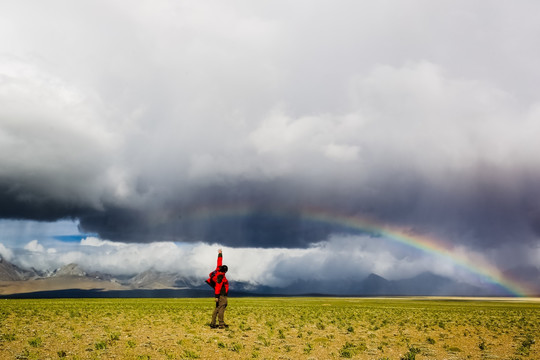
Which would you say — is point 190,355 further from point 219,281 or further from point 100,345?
point 219,281

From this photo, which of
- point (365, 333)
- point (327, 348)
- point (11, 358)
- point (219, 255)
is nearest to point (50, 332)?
point (11, 358)

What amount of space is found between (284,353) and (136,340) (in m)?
7.56

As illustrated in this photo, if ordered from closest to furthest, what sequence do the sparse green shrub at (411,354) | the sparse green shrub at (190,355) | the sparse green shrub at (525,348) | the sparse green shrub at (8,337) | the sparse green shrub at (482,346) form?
1. the sparse green shrub at (190,355)
2. the sparse green shrub at (411,354)
3. the sparse green shrub at (8,337)
4. the sparse green shrub at (525,348)
5. the sparse green shrub at (482,346)

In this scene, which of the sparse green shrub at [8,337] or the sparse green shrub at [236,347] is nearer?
the sparse green shrub at [236,347]

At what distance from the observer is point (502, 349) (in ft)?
70.8

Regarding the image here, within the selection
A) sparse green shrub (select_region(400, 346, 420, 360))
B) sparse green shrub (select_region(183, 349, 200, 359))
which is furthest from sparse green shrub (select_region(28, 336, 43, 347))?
sparse green shrub (select_region(400, 346, 420, 360))

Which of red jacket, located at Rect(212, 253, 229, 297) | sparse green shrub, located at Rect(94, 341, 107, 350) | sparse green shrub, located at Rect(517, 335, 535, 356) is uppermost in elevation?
red jacket, located at Rect(212, 253, 229, 297)

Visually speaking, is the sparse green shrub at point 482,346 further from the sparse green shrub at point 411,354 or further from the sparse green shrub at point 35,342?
the sparse green shrub at point 35,342

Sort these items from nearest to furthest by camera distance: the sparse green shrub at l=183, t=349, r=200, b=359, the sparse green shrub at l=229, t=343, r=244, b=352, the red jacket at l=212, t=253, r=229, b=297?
the sparse green shrub at l=183, t=349, r=200, b=359
the sparse green shrub at l=229, t=343, r=244, b=352
the red jacket at l=212, t=253, r=229, b=297

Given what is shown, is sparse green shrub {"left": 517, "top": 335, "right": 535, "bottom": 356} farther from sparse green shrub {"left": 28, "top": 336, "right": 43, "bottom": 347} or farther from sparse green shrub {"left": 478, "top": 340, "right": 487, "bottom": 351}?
sparse green shrub {"left": 28, "top": 336, "right": 43, "bottom": 347}

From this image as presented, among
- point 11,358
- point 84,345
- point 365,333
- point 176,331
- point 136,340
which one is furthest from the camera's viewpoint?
point 365,333

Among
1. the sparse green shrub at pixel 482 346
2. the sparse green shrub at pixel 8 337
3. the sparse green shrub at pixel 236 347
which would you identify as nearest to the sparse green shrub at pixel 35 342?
the sparse green shrub at pixel 8 337

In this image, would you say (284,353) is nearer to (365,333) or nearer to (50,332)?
(365,333)

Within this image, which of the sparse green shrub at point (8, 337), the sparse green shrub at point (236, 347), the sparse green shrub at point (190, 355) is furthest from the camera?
the sparse green shrub at point (8, 337)
